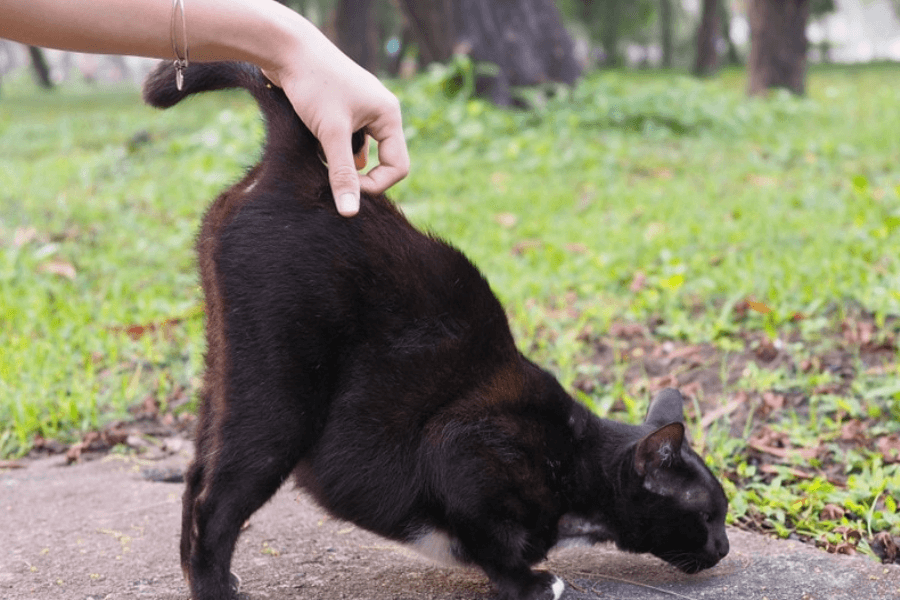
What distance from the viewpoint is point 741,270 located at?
489 cm

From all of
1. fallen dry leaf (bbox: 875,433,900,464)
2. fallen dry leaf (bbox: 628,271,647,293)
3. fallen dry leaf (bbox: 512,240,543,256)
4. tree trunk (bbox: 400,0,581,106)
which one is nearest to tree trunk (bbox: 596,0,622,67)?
tree trunk (bbox: 400,0,581,106)

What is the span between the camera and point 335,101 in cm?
229

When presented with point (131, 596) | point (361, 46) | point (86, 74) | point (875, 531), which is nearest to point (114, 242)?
point (131, 596)

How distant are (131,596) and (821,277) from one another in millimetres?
3653

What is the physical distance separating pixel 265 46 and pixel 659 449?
1498 mm

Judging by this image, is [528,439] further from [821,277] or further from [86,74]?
[86,74]

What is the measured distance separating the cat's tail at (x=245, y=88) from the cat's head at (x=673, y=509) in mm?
1277

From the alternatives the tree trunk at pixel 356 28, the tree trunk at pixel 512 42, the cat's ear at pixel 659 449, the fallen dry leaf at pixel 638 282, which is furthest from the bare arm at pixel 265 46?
the tree trunk at pixel 356 28

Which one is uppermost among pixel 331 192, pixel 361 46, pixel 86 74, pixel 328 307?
pixel 331 192

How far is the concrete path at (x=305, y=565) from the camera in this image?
2.51 m

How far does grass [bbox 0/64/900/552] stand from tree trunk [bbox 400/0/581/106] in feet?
0.94

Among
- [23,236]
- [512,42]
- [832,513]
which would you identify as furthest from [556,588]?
[512,42]

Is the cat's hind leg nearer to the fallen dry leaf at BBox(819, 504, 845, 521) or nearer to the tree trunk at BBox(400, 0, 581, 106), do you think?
the fallen dry leaf at BBox(819, 504, 845, 521)

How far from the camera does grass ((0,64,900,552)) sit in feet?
11.8
